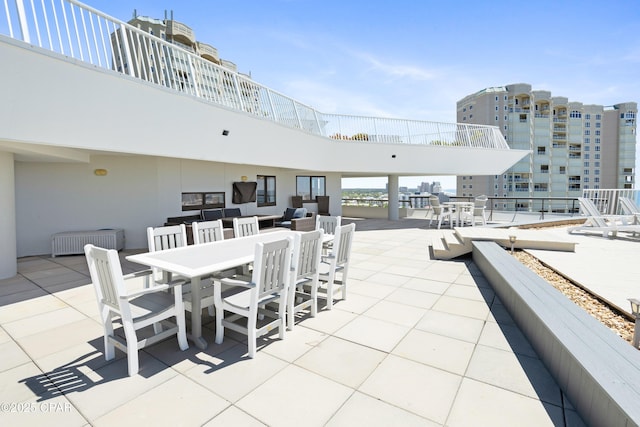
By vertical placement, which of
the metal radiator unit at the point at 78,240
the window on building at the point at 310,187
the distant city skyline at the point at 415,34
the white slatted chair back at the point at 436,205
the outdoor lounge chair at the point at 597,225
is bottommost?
the outdoor lounge chair at the point at 597,225

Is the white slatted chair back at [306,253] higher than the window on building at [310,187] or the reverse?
the reverse

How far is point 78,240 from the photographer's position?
22.2 feet

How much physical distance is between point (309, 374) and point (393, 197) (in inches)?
480

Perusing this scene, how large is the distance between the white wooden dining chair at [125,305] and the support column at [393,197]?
466 inches

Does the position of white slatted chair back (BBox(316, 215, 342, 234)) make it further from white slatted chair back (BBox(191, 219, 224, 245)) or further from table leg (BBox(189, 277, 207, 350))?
table leg (BBox(189, 277, 207, 350))

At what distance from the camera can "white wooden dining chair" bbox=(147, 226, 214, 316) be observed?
9.81 ft

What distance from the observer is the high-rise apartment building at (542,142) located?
4756 cm

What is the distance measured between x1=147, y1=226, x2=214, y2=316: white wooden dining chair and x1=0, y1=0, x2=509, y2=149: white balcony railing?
2.39 metres

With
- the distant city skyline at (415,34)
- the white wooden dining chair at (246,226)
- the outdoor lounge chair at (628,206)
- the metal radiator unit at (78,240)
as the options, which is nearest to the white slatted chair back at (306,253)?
the white wooden dining chair at (246,226)

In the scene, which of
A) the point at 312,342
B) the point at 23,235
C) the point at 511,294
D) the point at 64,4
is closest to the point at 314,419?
the point at 312,342

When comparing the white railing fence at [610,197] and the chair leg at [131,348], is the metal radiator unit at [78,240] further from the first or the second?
the white railing fence at [610,197]

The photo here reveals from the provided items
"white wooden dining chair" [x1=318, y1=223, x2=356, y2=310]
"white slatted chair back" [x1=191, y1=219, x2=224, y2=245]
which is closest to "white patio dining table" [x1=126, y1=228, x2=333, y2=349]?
"white slatted chair back" [x1=191, y1=219, x2=224, y2=245]

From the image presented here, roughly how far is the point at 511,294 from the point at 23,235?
9307 millimetres

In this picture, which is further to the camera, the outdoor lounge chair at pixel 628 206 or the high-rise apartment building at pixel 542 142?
the high-rise apartment building at pixel 542 142
